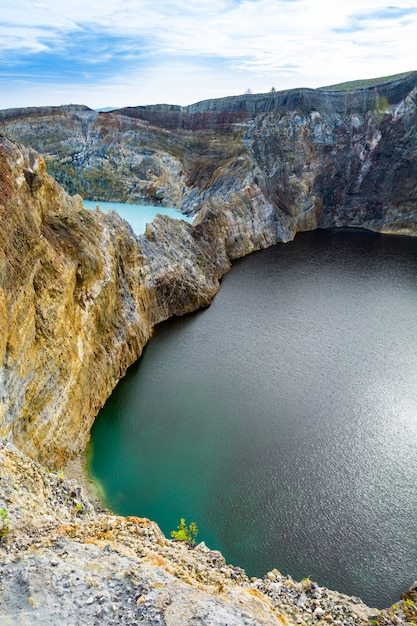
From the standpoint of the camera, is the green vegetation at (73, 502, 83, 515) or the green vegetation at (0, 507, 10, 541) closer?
the green vegetation at (0, 507, 10, 541)

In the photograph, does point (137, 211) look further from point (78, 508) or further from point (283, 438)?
point (78, 508)

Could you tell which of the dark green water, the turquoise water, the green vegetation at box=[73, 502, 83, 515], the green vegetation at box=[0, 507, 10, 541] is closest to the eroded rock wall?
the dark green water

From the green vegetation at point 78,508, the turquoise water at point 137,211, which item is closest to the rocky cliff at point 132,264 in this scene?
the green vegetation at point 78,508

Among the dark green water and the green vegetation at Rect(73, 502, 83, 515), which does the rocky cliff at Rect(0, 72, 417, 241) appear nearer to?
the dark green water

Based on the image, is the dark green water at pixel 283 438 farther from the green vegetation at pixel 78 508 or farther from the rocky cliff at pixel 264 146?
the rocky cliff at pixel 264 146

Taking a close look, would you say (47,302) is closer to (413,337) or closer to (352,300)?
(413,337)
